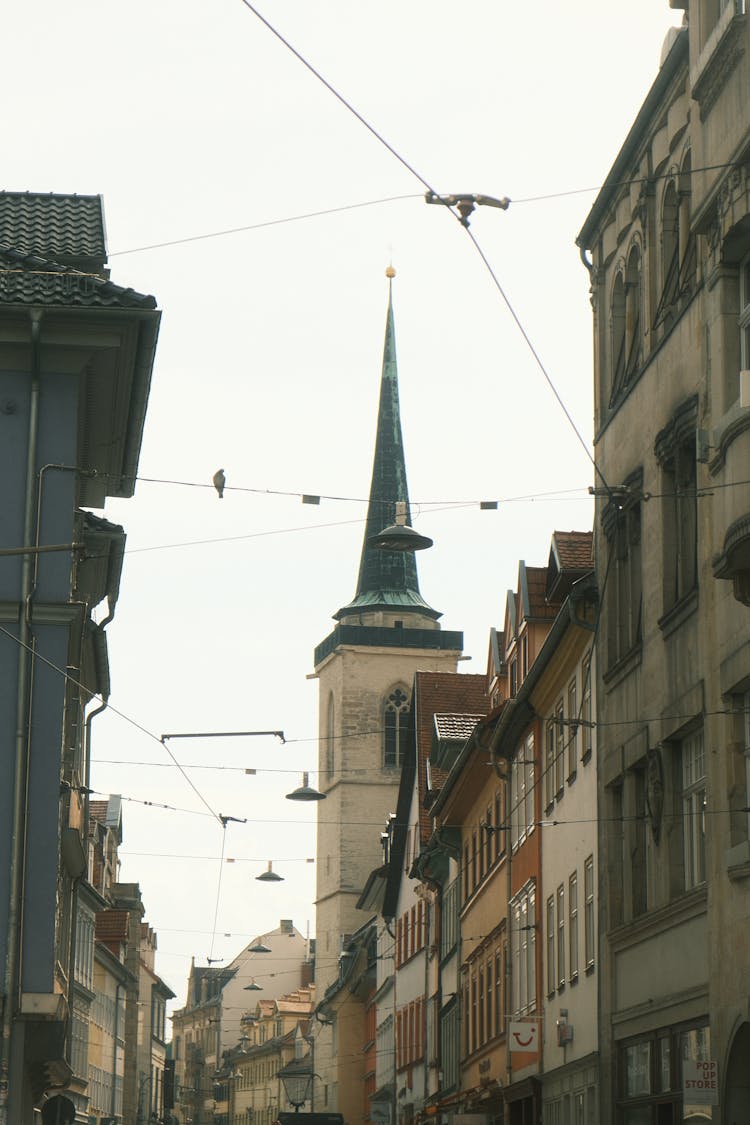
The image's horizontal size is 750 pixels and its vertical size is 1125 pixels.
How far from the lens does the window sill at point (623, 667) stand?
931 inches

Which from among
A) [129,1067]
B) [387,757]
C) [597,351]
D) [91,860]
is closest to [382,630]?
[387,757]

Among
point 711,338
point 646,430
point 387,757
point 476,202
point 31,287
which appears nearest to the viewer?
point 476,202

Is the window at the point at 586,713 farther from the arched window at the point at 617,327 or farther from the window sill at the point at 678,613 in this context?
the window sill at the point at 678,613

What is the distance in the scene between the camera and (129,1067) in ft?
265

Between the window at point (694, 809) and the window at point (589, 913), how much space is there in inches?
192

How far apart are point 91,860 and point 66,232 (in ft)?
135

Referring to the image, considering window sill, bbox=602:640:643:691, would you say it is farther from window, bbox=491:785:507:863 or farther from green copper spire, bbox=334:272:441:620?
green copper spire, bbox=334:272:441:620

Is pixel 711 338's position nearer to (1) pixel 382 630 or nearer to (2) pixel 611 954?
(2) pixel 611 954

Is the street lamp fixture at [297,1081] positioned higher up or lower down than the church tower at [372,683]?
lower down

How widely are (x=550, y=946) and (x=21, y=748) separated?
40.7 feet

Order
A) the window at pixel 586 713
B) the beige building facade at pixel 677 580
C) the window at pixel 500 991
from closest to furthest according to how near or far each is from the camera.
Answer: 1. the beige building facade at pixel 677 580
2. the window at pixel 586 713
3. the window at pixel 500 991

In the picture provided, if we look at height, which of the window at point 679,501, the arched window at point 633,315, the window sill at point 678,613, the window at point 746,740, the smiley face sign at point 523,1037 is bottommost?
the smiley face sign at point 523,1037

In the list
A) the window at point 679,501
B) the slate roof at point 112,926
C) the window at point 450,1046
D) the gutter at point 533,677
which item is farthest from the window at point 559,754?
the slate roof at point 112,926

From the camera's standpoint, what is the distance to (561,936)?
2995 cm
